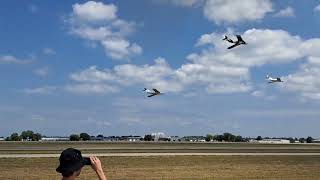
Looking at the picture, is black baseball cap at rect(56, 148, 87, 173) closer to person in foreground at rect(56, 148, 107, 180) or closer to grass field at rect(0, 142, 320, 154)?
person in foreground at rect(56, 148, 107, 180)

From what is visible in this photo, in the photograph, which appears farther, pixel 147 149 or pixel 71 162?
pixel 147 149

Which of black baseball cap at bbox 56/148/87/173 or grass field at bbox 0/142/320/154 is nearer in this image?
black baseball cap at bbox 56/148/87/173

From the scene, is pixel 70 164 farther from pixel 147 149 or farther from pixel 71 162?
pixel 147 149

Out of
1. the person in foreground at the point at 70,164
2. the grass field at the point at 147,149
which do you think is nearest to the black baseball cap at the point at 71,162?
the person in foreground at the point at 70,164

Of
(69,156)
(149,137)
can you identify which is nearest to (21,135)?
(149,137)

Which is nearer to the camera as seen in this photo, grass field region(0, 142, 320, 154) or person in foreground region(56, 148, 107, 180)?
person in foreground region(56, 148, 107, 180)

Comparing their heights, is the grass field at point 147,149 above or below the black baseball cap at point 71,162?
above

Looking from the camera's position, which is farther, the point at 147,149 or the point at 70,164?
the point at 147,149

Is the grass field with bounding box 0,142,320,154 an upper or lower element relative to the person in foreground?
upper

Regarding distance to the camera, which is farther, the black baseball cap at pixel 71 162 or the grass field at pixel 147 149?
the grass field at pixel 147 149

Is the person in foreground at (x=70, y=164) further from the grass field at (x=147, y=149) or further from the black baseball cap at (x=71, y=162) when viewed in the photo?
the grass field at (x=147, y=149)

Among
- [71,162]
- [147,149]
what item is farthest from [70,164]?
[147,149]

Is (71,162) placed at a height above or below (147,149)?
below

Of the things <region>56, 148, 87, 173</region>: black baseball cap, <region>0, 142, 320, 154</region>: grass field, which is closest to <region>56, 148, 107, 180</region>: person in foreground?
<region>56, 148, 87, 173</region>: black baseball cap
